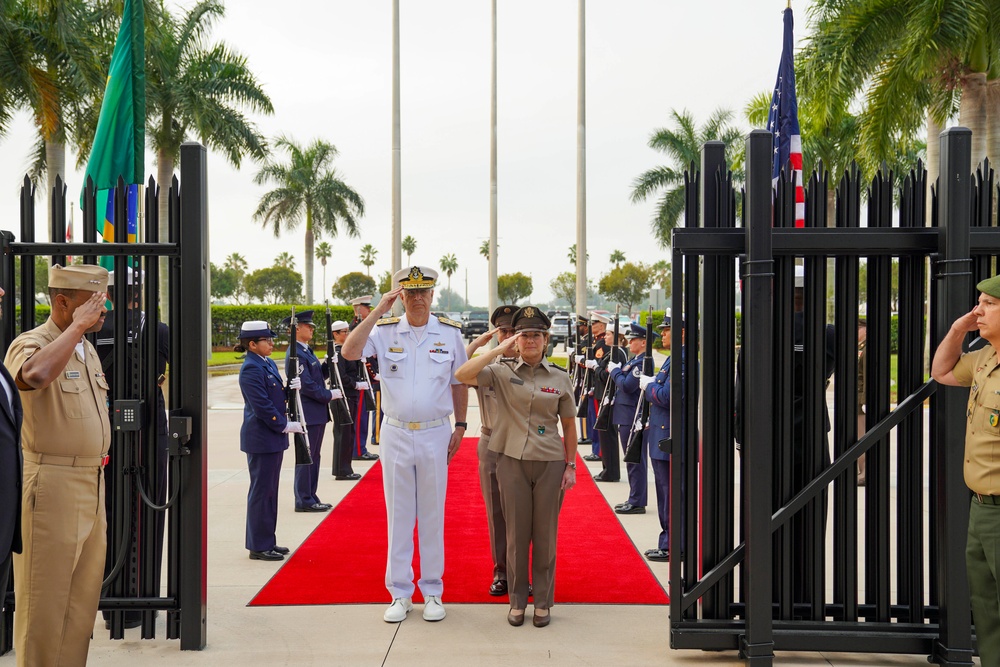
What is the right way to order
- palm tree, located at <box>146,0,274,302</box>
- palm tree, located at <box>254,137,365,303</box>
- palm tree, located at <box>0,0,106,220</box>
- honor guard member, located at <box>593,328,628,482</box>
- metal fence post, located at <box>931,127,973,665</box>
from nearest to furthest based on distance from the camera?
1. metal fence post, located at <box>931,127,973,665</box>
2. honor guard member, located at <box>593,328,628,482</box>
3. palm tree, located at <box>0,0,106,220</box>
4. palm tree, located at <box>146,0,274,302</box>
5. palm tree, located at <box>254,137,365,303</box>

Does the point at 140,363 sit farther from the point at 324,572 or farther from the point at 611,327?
the point at 611,327

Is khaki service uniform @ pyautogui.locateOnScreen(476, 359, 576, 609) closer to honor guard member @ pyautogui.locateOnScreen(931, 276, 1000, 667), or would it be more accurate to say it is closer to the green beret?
honor guard member @ pyautogui.locateOnScreen(931, 276, 1000, 667)

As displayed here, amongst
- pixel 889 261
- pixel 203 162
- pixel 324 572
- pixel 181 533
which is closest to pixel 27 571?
pixel 181 533

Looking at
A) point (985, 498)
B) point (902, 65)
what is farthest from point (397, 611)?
point (902, 65)

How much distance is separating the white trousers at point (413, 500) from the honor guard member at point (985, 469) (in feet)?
9.40

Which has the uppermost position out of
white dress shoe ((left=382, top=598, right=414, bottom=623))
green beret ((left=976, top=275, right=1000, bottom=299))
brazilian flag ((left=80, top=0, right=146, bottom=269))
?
brazilian flag ((left=80, top=0, right=146, bottom=269))

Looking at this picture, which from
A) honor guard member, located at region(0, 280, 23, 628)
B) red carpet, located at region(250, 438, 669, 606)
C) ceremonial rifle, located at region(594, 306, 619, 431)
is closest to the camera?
honor guard member, located at region(0, 280, 23, 628)

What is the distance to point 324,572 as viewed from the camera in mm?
6277

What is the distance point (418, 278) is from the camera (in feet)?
18.1

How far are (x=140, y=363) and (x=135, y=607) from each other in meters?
1.30

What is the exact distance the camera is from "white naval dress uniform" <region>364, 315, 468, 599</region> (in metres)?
5.38

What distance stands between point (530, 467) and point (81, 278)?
8.63 feet

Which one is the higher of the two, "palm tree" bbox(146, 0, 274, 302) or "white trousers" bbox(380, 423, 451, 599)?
"palm tree" bbox(146, 0, 274, 302)

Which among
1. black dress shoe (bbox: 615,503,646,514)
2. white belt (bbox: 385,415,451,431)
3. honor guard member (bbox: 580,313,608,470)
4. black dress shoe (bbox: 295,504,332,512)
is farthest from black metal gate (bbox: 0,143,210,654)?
honor guard member (bbox: 580,313,608,470)
